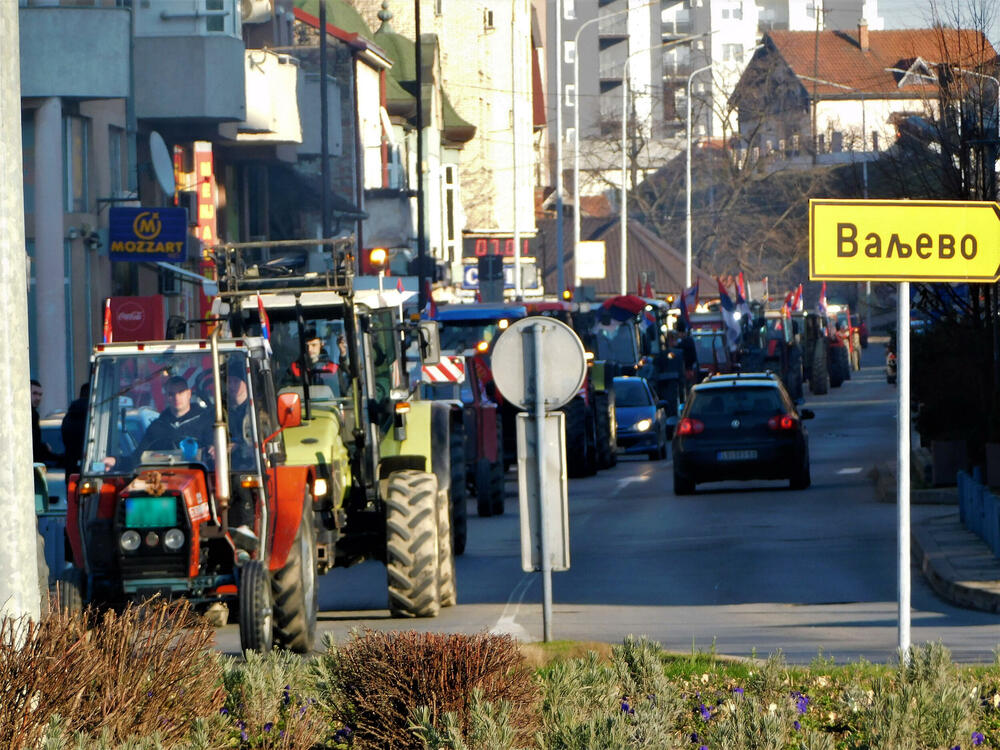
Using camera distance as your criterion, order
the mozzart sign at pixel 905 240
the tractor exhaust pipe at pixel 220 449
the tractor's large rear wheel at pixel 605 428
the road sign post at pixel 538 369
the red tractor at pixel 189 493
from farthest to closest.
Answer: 1. the tractor's large rear wheel at pixel 605 428
2. the road sign post at pixel 538 369
3. the red tractor at pixel 189 493
4. the tractor exhaust pipe at pixel 220 449
5. the mozzart sign at pixel 905 240

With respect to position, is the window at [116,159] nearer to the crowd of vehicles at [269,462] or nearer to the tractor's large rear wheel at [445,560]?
the crowd of vehicles at [269,462]

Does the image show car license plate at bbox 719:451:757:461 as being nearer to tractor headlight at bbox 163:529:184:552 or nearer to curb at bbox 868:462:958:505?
curb at bbox 868:462:958:505

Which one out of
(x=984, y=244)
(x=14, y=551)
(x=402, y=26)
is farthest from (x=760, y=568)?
(x=402, y=26)

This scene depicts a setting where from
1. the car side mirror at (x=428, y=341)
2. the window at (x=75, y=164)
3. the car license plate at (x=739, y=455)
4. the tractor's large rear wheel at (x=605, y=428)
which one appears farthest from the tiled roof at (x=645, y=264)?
the car side mirror at (x=428, y=341)

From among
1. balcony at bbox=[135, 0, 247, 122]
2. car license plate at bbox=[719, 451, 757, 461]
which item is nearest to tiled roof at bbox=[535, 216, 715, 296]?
balcony at bbox=[135, 0, 247, 122]

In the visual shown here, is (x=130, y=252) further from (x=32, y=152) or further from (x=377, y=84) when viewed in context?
(x=377, y=84)

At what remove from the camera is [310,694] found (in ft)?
29.1

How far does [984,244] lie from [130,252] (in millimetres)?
20390

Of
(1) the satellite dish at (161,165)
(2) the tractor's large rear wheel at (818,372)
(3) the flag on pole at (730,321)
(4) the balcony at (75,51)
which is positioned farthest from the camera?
(2) the tractor's large rear wheel at (818,372)

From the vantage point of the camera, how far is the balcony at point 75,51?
28719mm

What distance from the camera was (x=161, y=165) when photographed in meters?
31.6

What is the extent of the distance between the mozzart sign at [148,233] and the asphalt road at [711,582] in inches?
247

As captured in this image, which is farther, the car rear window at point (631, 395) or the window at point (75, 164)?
the car rear window at point (631, 395)

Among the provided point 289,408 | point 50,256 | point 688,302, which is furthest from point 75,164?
point 688,302
